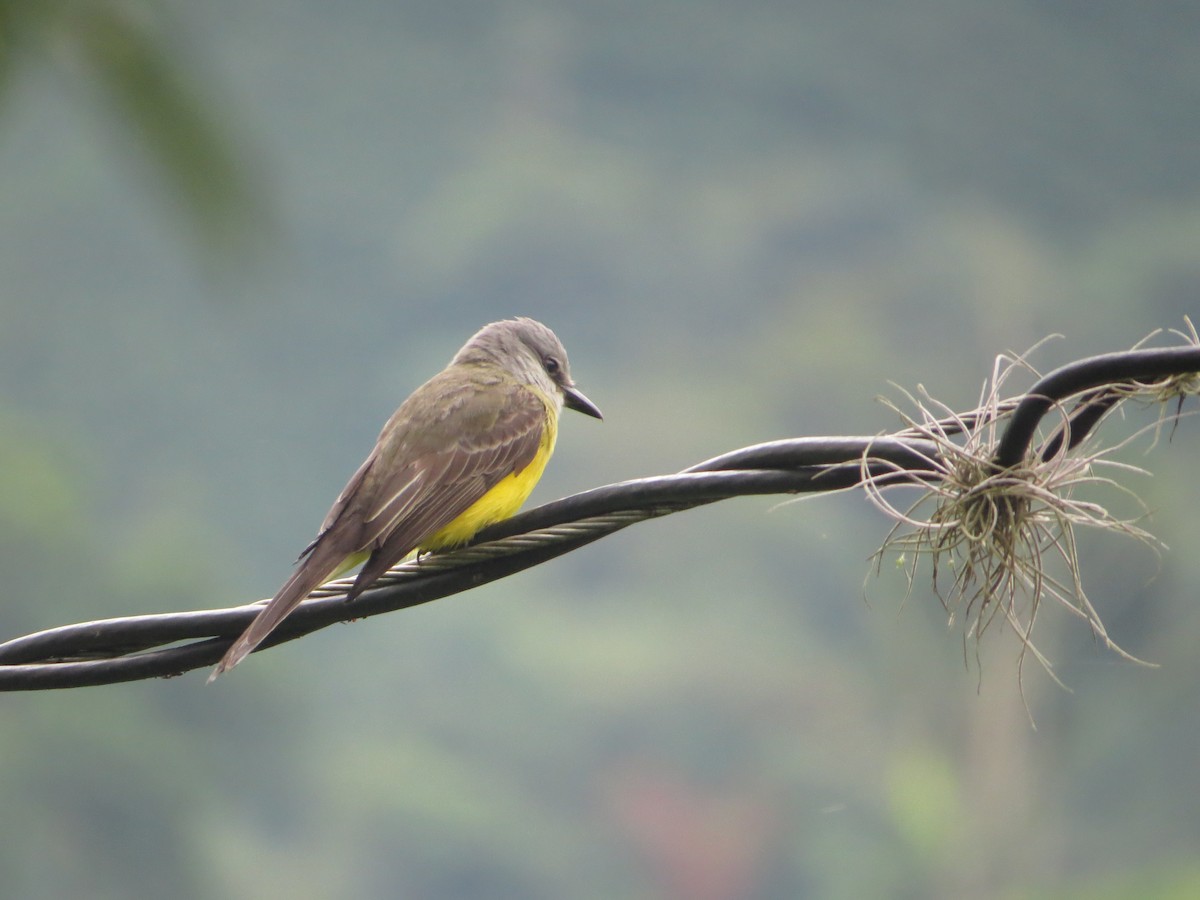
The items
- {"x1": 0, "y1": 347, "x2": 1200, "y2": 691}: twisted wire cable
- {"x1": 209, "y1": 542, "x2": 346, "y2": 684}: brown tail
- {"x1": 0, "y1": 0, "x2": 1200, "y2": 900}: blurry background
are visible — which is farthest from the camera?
{"x1": 0, "y1": 0, "x2": 1200, "y2": 900}: blurry background

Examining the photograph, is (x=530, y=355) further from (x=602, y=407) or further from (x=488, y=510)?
(x=602, y=407)

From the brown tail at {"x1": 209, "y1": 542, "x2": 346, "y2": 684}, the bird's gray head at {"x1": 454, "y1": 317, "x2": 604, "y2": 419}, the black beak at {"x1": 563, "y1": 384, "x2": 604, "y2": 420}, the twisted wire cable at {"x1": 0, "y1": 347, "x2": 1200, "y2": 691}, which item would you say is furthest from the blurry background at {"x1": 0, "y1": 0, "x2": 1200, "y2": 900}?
the black beak at {"x1": 563, "y1": 384, "x2": 604, "y2": 420}

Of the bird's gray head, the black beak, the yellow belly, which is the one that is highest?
the bird's gray head

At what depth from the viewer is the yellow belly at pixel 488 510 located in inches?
177

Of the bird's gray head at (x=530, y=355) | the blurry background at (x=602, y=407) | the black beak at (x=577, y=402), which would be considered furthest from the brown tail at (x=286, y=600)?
the black beak at (x=577, y=402)

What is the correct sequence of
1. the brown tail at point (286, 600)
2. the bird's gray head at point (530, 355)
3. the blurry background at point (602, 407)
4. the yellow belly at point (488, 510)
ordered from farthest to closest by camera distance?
the blurry background at point (602, 407) < the bird's gray head at point (530, 355) < the yellow belly at point (488, 510) < the brown tail at point (286, 600)

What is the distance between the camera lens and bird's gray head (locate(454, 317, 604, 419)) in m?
5.57

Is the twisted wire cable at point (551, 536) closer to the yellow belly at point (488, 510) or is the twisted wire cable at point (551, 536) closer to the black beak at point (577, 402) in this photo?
the yellow belly at point (488, 510)

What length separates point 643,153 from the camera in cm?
9712

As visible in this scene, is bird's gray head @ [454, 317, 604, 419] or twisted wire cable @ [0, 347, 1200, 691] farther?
bird's gray head @ [454, 317, 604, 419]

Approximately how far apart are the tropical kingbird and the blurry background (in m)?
0.73

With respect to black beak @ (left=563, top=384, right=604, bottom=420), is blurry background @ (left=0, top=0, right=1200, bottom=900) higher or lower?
lower

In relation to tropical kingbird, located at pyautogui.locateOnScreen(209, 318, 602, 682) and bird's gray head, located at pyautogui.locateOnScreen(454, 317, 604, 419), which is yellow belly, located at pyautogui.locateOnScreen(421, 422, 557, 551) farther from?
bird's gray head, located at pyautogui.locateOnScreen(454, 317, 604, 419)

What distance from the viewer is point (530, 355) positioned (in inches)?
222
